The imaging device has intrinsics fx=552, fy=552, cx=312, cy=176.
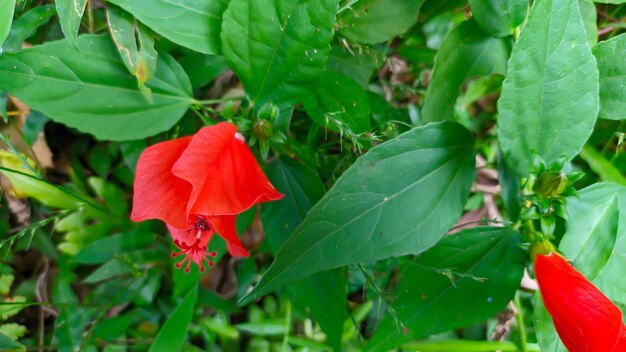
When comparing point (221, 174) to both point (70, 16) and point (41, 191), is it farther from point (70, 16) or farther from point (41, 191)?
point (41, 191)

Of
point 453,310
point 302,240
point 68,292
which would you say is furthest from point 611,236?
point 68,292

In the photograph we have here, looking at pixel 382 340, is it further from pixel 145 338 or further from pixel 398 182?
pixel 145 338

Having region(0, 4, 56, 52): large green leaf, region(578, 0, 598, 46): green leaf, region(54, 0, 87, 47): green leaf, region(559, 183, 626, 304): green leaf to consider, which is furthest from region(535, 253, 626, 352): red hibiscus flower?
region(0, 4, 56, 52): large green leaf

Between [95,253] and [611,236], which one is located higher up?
[611,236]

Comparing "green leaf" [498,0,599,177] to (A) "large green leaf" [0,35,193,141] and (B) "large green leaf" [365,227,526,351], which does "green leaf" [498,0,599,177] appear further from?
(A) "large green leaf" [0,35,193,141]

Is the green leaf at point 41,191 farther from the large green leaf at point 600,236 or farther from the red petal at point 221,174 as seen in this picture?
the large green leaf at point 600,236

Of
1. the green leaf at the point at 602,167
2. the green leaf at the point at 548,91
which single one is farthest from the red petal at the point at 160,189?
the green leaf at the point at 602,167
